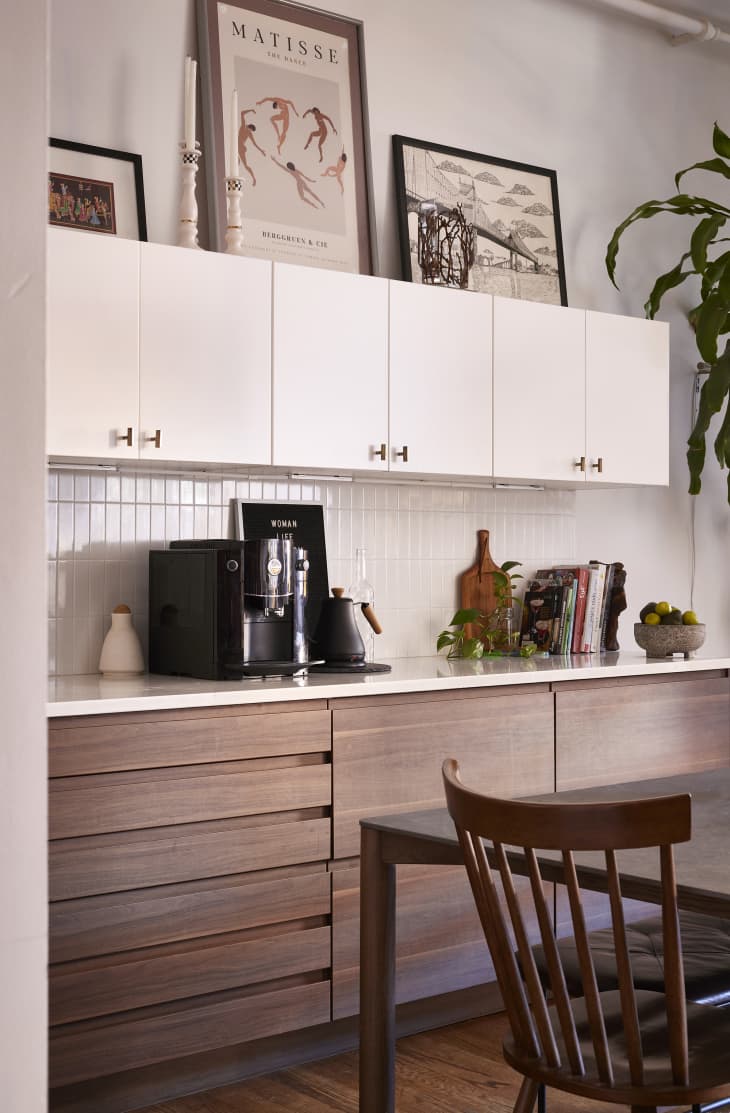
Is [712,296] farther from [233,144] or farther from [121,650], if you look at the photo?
[121,650]

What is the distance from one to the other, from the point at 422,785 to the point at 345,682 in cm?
37

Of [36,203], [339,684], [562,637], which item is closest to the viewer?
[36,203]

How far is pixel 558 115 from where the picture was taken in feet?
15.1

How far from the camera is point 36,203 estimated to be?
58.9 inches

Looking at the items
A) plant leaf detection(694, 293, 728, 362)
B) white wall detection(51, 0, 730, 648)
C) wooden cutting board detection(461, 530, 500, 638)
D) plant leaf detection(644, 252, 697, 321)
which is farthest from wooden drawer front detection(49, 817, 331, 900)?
plant leaf detection(644, 252, 697, 321)

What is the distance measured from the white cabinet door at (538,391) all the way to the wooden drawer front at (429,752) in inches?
32.1

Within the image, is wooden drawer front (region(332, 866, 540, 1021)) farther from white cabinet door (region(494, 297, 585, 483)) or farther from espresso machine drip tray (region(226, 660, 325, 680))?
white cabinet door (region(494, 297, 585, 483))

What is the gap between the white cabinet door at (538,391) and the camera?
12.8 ft

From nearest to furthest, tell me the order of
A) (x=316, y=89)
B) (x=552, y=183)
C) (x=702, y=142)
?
(x=316, y=89) → (x=552, y=183) → (x=702, y=142)

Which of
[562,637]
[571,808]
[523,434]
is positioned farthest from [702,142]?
[571,808]

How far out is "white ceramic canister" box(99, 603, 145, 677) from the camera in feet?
11.0

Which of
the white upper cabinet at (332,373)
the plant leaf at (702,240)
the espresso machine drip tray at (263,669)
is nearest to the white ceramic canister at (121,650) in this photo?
the espresso machine drip tray at (263,669)

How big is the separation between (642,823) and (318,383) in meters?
2.11

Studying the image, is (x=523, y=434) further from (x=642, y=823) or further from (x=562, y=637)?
(x=642, y=823)
